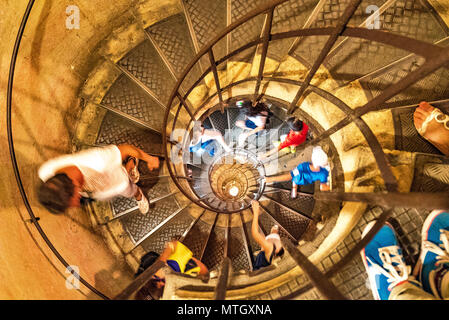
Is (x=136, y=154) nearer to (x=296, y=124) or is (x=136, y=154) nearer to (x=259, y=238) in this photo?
(x=259, y=238)

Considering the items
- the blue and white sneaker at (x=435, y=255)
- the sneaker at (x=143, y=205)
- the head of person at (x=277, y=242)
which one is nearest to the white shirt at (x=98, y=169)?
the sneaker at (x=143, y=205)

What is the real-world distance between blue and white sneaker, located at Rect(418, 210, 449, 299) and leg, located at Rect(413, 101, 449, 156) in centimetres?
75

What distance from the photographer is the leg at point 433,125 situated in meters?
2.25

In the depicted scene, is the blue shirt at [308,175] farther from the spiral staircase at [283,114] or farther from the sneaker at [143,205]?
the sneaker at [143,205]

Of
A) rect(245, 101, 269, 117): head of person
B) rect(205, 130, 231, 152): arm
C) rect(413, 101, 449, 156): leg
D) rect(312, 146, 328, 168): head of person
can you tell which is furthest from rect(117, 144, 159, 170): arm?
rect(413, 101, 449, 156): leg

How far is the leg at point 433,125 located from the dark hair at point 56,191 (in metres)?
3.80

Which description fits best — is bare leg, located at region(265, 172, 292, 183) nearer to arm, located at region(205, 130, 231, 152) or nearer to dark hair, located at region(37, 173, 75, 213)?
arm, located at region(205, 130, 231, 152)

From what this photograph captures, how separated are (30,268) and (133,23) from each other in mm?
3665

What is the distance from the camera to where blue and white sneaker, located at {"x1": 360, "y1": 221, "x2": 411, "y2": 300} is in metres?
2.14

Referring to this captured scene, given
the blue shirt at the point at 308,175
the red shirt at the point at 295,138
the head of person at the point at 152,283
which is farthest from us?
the red shirt at the point at 295,138

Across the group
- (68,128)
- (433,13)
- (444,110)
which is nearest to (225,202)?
A: (68,128)

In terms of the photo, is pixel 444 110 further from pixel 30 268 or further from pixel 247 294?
pixel 30 268

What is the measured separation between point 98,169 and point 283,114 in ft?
12.1

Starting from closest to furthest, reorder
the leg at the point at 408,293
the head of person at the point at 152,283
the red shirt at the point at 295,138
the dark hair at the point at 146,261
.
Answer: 1. the leg at the point at 408,293
2. the head of person at the point at 152,283
3. the dark hair at the point at 146,261
4. the red shirt at the point at 295,138
